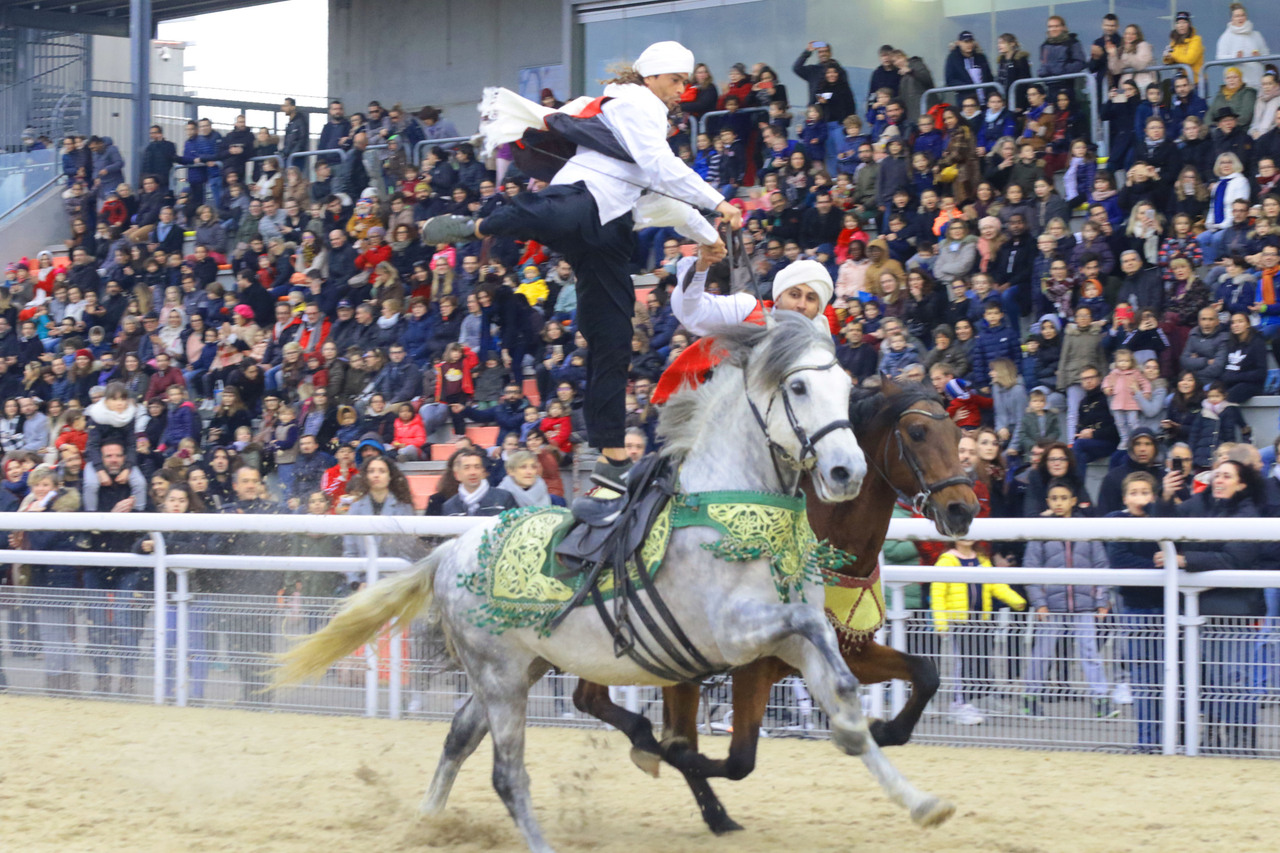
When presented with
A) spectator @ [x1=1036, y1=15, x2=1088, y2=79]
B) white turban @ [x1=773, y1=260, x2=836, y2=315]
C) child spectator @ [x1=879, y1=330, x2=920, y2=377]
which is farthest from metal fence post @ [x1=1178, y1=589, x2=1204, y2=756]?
spectator @ [x1=1036, y1=15, x2=1088, y2=79]

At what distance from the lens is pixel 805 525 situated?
15.5 ft

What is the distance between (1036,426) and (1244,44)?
15.8 feet

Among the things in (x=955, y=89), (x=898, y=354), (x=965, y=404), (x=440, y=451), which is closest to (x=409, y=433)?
(x=440, y=451)

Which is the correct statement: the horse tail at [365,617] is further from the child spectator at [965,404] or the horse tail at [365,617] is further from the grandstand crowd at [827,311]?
the child spectator at [965,404]

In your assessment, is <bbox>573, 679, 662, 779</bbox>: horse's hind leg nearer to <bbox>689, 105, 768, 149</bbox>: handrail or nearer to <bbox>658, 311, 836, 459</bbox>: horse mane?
<bbox>658, 311, 836, 459</bbox>: horse mane

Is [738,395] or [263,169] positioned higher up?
[263,169]

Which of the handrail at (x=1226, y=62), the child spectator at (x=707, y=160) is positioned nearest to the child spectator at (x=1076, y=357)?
the handrail at (x=1226, y=62)

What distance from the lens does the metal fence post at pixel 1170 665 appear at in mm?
6637

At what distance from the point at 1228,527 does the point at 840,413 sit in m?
2.81

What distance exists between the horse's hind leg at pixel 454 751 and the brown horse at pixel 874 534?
0.60 m

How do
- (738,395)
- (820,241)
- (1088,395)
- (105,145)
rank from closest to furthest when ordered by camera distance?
1. (738,395)
2. (1088,395)
3. (820,241)
4. (105,145)

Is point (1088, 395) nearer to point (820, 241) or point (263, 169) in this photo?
point (820, 241)

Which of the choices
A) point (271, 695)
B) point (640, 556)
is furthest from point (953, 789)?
point (271, 695)

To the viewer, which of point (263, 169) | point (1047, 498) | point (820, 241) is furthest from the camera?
point (263, 169)
